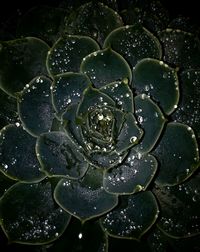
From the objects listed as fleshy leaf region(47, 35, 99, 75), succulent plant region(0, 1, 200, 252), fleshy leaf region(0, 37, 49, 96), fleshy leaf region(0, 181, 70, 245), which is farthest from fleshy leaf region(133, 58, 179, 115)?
fleshy leaf region(0, 181, 70, 245)

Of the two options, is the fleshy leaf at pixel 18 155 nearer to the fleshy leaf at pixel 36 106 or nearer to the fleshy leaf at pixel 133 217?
the fleshy leaf at pixel 36 106

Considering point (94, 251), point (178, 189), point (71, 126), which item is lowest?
point (94, 251)

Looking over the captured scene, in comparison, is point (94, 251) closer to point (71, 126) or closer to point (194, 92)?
point (71, 126)

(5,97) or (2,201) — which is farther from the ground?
(5,97)

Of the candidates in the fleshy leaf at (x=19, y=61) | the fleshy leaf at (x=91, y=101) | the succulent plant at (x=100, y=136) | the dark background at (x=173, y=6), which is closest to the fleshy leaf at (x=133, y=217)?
the succulent plant at (x=100, y=136)

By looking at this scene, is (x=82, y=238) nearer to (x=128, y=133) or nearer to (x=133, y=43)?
(x=128, y=133)

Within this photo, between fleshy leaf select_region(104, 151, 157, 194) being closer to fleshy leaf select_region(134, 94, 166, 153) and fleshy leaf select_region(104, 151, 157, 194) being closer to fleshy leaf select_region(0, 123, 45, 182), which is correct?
fleshy leaf select_region(134, 94, 166, 153)

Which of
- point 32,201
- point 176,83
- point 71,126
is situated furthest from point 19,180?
point 176,83
